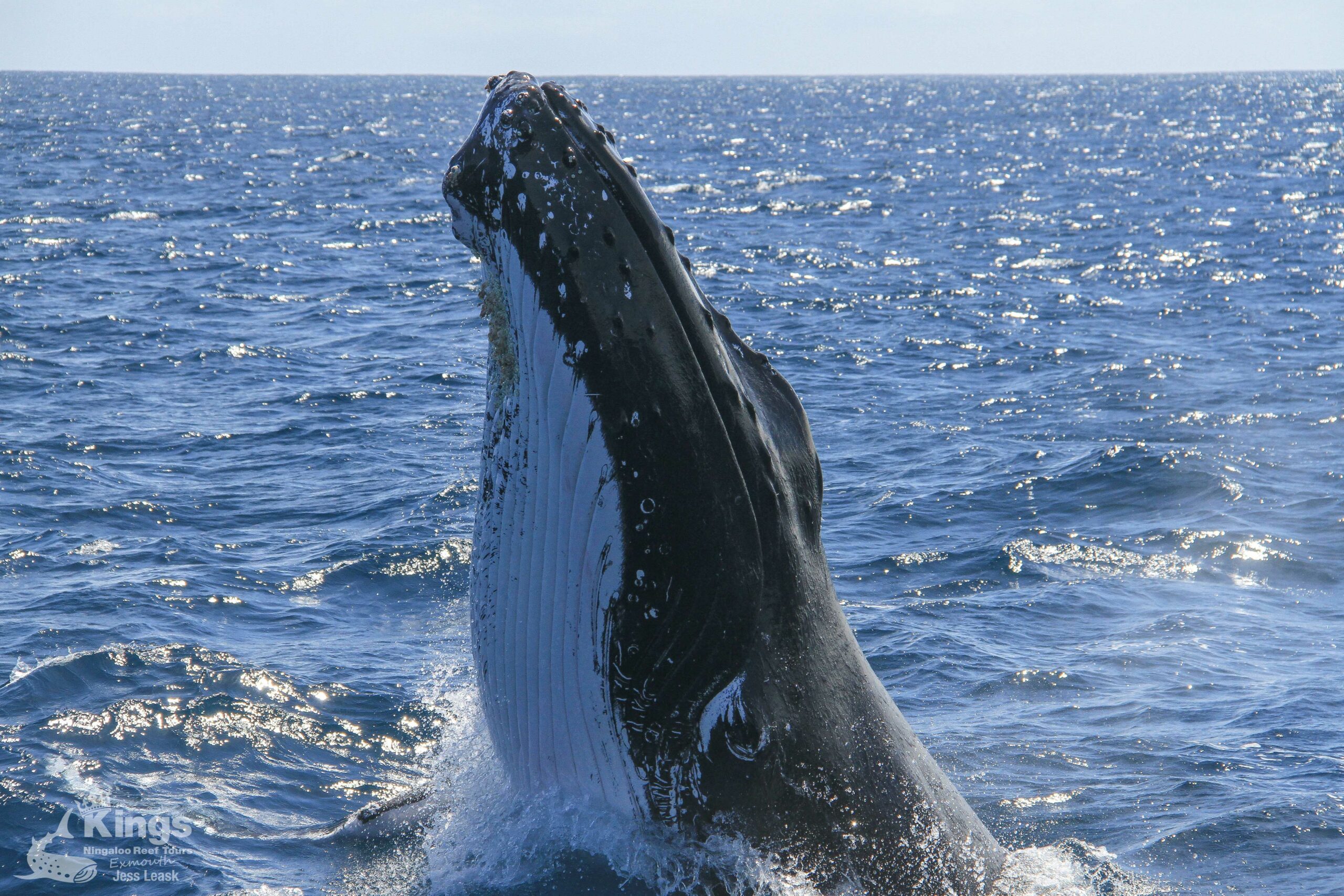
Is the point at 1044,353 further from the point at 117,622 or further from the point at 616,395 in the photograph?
the point at 616,395

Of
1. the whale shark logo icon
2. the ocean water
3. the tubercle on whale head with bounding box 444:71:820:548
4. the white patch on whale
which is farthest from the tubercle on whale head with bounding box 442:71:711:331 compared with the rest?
the whale shark logo icon

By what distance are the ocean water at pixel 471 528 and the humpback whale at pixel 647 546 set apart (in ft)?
2.09

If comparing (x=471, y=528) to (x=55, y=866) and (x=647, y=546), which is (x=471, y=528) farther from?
(x=647, y=546)

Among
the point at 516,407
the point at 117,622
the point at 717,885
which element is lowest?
the point at 117,622

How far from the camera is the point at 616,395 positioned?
4.85m

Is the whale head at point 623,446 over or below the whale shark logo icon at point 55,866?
over

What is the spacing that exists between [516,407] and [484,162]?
40.6 inches

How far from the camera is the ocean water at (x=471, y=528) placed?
25.1ft

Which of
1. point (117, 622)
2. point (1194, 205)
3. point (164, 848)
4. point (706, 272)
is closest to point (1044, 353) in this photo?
point (706, 272)

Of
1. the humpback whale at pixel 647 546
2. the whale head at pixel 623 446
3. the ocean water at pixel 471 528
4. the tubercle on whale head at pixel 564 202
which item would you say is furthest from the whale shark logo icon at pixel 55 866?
the tubercle on whale head at pixel 564 202

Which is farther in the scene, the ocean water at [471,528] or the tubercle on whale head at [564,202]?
the ocean water at [471,528]

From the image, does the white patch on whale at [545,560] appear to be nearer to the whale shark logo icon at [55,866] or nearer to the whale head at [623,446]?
the whale head at [623,446]

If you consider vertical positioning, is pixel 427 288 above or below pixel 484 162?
below

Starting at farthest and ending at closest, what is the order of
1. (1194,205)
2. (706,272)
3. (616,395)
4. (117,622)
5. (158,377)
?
1. (1194,205)
2. (706,272)
3. (158,377)
4. (117,622)
5. (616,395)
